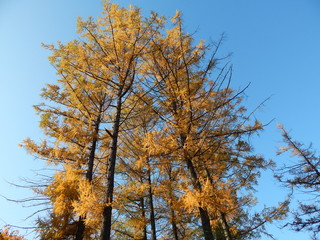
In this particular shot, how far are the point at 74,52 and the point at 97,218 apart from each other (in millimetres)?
4882

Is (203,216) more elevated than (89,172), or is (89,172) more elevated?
(89,172)

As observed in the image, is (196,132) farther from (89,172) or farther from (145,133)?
(89,172)

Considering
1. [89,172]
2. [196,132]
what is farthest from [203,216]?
[89,172]

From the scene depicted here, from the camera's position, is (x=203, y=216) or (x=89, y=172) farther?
(x=89, y=172)

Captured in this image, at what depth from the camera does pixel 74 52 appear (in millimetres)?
6387

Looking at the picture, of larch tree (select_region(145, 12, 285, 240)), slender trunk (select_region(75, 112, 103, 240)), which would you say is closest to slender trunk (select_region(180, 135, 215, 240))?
larch tree (select_region(145, 12, 285, 240))

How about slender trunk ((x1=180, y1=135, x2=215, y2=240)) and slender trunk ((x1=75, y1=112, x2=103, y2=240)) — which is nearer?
slender trunk ((x1=180, y1=135, x2=215, y2=240))

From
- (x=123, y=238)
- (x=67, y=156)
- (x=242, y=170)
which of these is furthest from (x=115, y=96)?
(x=123, y=238)

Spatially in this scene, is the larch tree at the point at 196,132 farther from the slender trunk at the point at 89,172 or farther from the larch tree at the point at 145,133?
the slender trunk at the point at 89,172

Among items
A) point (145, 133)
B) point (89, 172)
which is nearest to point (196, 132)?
point (145, 133)

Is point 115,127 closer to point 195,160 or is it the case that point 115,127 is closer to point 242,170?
point 195,160

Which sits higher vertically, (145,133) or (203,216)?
(145,133)

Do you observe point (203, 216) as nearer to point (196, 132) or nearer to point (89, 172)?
point (196, 132)

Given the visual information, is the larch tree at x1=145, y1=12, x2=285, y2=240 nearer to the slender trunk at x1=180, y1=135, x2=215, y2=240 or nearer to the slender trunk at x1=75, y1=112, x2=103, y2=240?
the slender trunk at x1=180, y1=135, x2=215, y2=240
